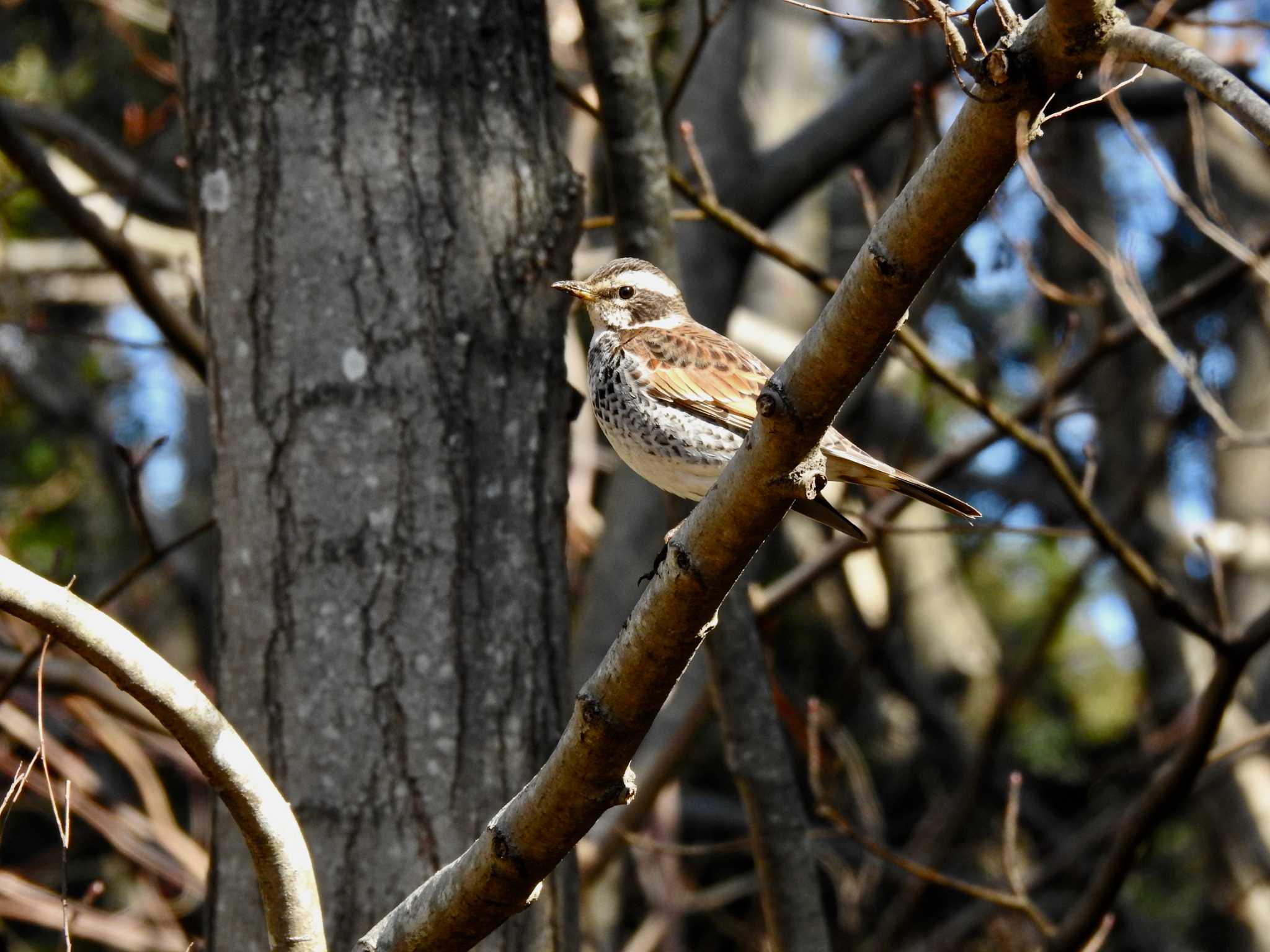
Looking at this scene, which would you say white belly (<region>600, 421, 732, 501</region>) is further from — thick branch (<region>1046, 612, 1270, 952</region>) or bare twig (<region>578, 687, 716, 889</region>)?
thick branch (<region>1046, 612, 1270, 952</region>)

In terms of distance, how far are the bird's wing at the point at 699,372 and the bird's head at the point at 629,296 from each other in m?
0.08

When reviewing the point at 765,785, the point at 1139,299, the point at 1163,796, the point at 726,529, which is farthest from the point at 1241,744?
the point at 726,529

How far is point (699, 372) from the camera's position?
430cm

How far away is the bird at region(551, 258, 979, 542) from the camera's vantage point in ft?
12.7

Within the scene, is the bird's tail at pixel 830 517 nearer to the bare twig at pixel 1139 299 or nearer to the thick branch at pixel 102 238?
the bare twig at pixel 1139 299

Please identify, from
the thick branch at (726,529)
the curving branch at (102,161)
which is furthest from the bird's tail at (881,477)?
the curving branch at (102,161)

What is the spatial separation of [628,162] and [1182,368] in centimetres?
203

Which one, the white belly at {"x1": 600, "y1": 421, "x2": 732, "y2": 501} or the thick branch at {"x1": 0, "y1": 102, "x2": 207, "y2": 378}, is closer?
the white belly at {"x1": 600, "y1": 421, "x2": 732, "y2": 501}

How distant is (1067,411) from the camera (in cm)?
488

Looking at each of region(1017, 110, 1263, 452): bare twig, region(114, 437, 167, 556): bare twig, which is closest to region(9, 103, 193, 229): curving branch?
region(114, 437, 167, 556): bare twig

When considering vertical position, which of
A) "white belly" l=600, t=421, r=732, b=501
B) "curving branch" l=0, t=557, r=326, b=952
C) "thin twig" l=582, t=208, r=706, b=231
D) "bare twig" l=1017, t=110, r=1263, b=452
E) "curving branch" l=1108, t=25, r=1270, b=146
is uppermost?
"thin twig" l=582, t=208, r=706, b=231

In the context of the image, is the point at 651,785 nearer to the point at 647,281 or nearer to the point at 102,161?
the point at 647,281

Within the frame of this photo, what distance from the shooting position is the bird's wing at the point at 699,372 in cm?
415

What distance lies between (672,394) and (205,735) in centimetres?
219
